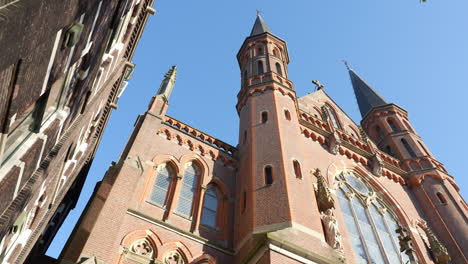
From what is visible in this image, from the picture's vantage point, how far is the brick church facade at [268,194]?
33.7ft

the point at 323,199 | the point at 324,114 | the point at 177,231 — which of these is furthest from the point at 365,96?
the point at 177,231

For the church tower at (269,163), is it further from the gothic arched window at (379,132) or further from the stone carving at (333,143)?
the gothic arched window at (379,132)

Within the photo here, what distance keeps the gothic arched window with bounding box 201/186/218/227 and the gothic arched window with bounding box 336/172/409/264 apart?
5.18m

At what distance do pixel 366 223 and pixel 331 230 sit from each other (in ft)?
15.1

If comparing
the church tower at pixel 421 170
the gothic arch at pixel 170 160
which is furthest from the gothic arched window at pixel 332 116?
the gothic arch at pixel 170 160

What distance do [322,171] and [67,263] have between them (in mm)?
10864

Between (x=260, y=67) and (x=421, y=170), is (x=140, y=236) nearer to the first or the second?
(x=260, y=67)

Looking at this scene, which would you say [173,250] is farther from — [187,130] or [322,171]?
[322,171]

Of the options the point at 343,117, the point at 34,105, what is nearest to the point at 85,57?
the point at 34,105

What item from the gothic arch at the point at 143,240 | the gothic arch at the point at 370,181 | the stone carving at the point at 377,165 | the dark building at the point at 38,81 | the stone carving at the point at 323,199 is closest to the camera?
the dark building at the point at 38,81

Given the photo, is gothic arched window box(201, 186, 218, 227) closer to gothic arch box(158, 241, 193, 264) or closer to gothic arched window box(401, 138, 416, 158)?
gothic arch box(158, 241, 193, 264)

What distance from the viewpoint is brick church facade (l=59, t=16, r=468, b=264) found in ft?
33.7

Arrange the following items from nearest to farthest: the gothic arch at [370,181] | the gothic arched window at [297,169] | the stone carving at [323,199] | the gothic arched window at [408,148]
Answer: the stone carving at [323,199] → the gothic arched window at [297,169] → the gothic arch at [370,181] → the gothic arched window at [408,148]

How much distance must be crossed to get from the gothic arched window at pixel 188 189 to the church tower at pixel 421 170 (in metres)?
11.0
